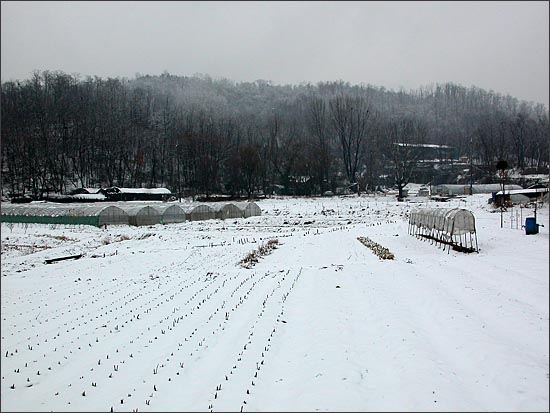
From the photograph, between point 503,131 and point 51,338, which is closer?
point 51,338

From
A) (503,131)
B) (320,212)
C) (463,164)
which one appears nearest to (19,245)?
(320,212)

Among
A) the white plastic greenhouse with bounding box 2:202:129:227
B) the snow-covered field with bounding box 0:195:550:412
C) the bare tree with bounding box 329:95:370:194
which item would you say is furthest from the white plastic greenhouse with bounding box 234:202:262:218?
the bare tree with bounding box 329:95:370:194

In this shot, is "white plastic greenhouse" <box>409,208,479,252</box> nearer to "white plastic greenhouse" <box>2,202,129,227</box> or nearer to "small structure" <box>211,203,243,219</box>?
"small structure" <box>211,203,243,219</box>

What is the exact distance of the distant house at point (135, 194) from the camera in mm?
64438

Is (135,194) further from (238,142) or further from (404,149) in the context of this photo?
(404,149)

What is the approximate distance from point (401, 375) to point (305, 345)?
81.8 inches

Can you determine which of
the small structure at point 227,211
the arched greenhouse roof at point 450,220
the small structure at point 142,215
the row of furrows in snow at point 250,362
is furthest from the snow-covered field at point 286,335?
the small structure at point 227,211

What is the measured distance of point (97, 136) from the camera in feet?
250

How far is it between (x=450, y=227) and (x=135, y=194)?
180 ft

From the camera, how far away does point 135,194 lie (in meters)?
66.4

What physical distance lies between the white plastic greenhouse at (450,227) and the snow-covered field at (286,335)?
91 cm

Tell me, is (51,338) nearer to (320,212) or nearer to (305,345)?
(305,345)

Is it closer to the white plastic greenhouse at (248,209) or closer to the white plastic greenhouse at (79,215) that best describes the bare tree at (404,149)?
the white plastic greenhouse at (248,209)

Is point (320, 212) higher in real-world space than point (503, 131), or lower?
lower
